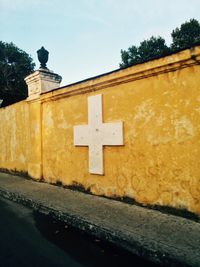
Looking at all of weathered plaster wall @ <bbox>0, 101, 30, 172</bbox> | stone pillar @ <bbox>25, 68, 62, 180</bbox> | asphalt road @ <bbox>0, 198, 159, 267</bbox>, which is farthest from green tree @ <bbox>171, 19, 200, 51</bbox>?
asphalt road @ <bbox>0, 198, 159, 267</bbox>

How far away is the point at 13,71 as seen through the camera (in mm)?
35219

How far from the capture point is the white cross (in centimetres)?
589

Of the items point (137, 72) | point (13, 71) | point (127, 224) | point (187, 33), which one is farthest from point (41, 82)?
Result: point (13, 71)

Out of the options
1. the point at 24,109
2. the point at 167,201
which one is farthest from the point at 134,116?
the point at 24,109

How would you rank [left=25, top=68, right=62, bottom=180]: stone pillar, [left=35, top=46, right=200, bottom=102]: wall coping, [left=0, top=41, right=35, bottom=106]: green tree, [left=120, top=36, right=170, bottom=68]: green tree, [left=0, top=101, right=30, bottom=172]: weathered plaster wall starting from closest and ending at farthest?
1. [left=35, top=46, right=200, bottom=102]: wall coping
2. [left=25, top=68, right=62, bottom=180]: stone pillar
3. [left=0, top=101, right=30, bottom=172]: weathered plaster wall
4. [left=120, top=36, right=170, bottom=68]: green tree
5. [left=0, top=41, right=35, bottom=106]: green tree

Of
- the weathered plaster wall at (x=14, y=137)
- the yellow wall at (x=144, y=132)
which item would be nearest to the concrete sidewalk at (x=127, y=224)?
the yellow wall at (x=144, y=132)

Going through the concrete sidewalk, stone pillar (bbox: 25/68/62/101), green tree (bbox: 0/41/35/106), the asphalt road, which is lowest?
the asphalt road

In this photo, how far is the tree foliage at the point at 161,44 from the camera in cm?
2825

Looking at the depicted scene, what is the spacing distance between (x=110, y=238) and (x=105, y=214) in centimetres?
85

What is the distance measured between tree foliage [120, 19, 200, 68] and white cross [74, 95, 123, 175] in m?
21.7

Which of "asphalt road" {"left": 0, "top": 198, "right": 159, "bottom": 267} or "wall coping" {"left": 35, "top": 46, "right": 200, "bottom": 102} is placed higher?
"wall coping" {"left": 35, "top": 46, "right": 200, "bottom": 102}

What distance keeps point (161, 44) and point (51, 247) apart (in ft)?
96.2

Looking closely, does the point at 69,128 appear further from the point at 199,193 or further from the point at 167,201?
the point at 199,193

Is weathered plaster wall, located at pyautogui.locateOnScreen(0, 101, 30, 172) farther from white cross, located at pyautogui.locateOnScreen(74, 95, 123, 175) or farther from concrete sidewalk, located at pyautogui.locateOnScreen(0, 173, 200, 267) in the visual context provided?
white cross, located at pyautogui.locateOnScreen(74, 95, 123, 175)
